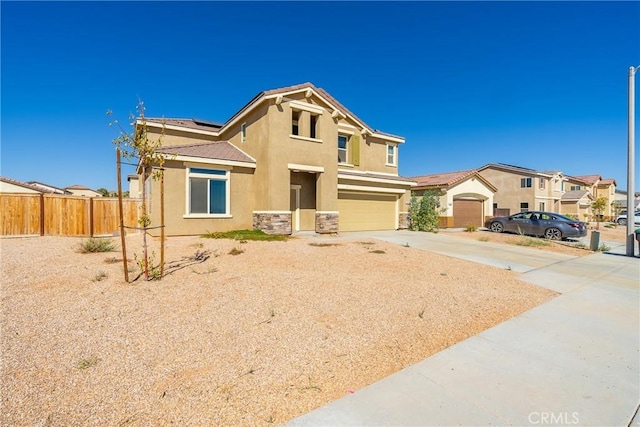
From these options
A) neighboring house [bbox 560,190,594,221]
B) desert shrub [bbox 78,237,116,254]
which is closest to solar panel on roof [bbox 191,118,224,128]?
desert shrub [bbox 78,237,116,254]

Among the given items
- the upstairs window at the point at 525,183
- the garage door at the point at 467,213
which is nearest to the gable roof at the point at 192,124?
the garage door at the point at 467,213

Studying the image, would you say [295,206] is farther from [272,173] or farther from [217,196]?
[217,196]

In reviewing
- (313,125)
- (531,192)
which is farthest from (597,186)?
(313,125)

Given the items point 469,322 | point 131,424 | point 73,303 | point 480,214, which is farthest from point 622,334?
point 480,214

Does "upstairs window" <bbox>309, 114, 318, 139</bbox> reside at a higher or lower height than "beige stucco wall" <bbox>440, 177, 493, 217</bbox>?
higher

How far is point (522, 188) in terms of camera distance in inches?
1390

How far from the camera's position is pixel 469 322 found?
4820 millimetres

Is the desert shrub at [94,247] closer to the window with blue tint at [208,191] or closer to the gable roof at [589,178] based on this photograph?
the window with blue tint at [208,191]

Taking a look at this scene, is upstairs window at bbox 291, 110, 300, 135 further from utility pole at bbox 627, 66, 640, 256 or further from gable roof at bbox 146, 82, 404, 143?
utility pole at bbox 627, 66, 640, 256

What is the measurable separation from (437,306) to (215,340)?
389 centimetres

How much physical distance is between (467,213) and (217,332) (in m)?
24.1

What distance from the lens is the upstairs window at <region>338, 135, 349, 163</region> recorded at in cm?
1828

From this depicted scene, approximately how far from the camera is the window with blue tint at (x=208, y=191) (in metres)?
13.2

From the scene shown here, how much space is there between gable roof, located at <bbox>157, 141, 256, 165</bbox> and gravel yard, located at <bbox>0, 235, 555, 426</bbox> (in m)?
6.42
